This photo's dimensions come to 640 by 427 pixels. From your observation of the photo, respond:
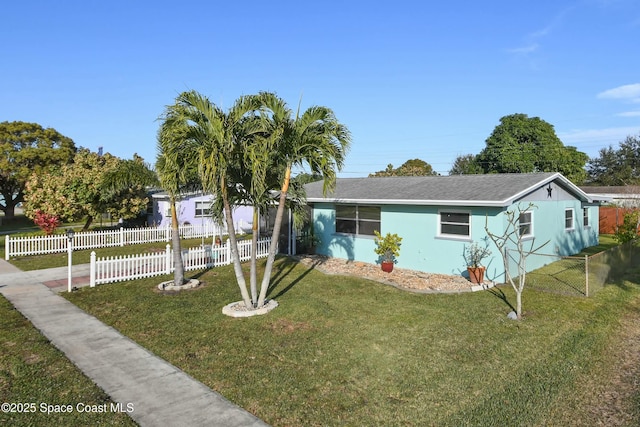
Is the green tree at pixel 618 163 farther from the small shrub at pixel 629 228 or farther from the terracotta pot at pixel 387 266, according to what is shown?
the terracotta pot at pixel 387 266

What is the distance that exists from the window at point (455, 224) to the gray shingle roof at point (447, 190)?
685 millimetres

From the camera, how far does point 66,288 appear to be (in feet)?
37.0

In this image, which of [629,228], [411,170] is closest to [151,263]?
[629,228]

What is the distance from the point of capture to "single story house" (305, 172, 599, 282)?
12281mm

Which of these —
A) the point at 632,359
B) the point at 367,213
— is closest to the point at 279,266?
the point at 367,213

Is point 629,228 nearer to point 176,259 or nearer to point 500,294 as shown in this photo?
point 500,294

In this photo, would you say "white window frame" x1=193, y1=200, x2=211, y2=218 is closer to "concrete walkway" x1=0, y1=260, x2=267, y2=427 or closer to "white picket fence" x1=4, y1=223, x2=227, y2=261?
"white picket fence" x1=4, y1=223, x2=227, y2=261

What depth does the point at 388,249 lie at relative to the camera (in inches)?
545

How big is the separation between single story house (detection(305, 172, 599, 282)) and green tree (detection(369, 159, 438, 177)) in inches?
1506

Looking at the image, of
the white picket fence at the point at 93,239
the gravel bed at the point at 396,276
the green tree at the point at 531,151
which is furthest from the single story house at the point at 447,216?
the green tree at the point at 531,151

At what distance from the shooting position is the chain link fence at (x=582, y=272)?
1081cm

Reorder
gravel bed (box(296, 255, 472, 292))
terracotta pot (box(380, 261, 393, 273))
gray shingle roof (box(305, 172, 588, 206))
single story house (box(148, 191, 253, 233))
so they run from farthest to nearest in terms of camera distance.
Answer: single story house (box(148, 191, 253, 233)) < terracotta pot (box(380, 261, 393, 273)) < gray shingle roof (box(305, 172, 588, 206)) < gravel bed (box(296, 255, 472, 292))

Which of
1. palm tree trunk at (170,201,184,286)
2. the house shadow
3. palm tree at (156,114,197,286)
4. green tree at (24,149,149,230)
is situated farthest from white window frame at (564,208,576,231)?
green tree at (24,149,149,230)

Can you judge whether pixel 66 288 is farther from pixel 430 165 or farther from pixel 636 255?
pixel 430 165
